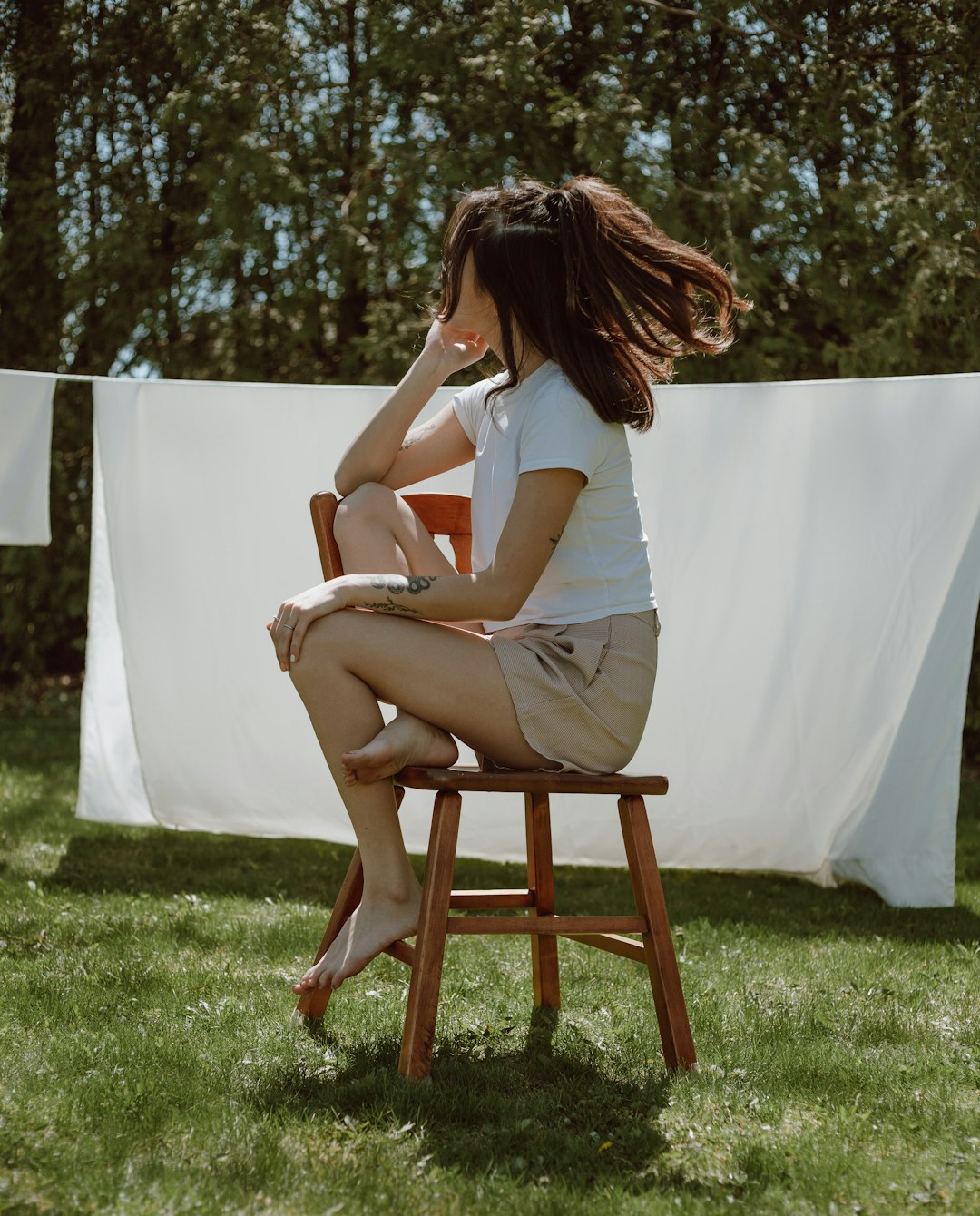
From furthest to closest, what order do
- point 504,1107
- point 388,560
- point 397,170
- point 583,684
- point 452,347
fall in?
point 397,170, point 452,347, point 388,560, point 583,684, point 504,1107

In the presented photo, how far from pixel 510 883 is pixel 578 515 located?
165 cm

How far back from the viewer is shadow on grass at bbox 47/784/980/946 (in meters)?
2.86

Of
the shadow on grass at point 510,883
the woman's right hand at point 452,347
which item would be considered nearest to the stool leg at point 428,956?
the woman's right hand at point 452,347

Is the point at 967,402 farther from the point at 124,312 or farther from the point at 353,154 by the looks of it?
the point at 124,312

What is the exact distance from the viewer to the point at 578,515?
1.82 metres

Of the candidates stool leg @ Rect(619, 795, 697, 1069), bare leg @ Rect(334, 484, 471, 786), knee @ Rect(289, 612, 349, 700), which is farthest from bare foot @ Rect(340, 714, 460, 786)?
stool leg @ Rect(619, 795, 697, 1069)

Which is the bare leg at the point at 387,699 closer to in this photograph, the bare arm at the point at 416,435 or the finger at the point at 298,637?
the finger at the point at 298,637

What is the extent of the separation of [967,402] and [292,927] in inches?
73.9

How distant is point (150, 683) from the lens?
326cm

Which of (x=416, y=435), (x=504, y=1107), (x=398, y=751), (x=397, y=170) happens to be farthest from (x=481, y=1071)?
(x=397, y=170)

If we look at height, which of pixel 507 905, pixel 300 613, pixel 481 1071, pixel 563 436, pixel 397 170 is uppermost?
pixel 397 170

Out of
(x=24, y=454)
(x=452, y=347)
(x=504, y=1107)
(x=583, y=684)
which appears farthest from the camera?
(x=24, y=454)

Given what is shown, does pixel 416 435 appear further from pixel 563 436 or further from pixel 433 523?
pixel 563 436

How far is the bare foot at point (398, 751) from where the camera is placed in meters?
1.69
